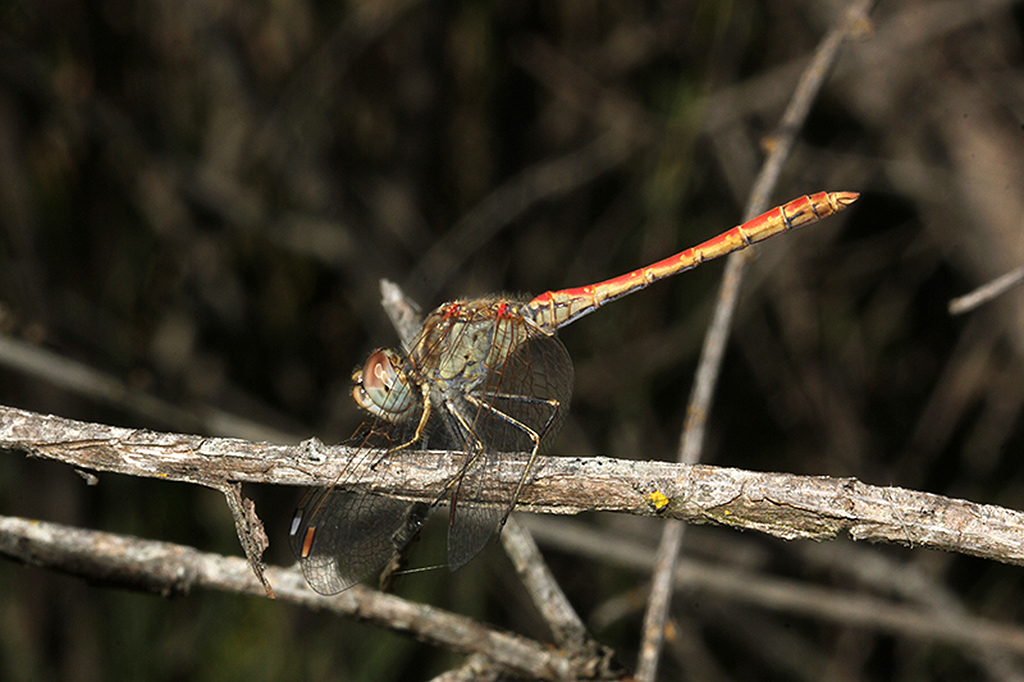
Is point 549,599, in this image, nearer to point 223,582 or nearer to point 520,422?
point 520,422

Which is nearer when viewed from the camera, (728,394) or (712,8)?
(712,8)

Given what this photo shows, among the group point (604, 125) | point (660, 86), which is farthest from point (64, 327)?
point (660, 86)

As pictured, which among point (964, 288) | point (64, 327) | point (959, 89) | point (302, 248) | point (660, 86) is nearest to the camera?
point (959, 89)

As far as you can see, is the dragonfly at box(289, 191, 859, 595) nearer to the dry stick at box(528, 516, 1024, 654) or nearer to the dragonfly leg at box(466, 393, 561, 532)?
the dragonfly leg at box(466, 393, 561, 532)

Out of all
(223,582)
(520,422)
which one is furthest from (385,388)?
(223,582)

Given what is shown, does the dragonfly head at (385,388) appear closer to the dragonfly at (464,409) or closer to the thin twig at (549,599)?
the dragonfly at (464,409)

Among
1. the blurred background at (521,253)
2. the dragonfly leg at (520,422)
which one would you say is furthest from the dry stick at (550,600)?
the blurred background at (521,253)

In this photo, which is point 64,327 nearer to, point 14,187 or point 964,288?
point 14,187
